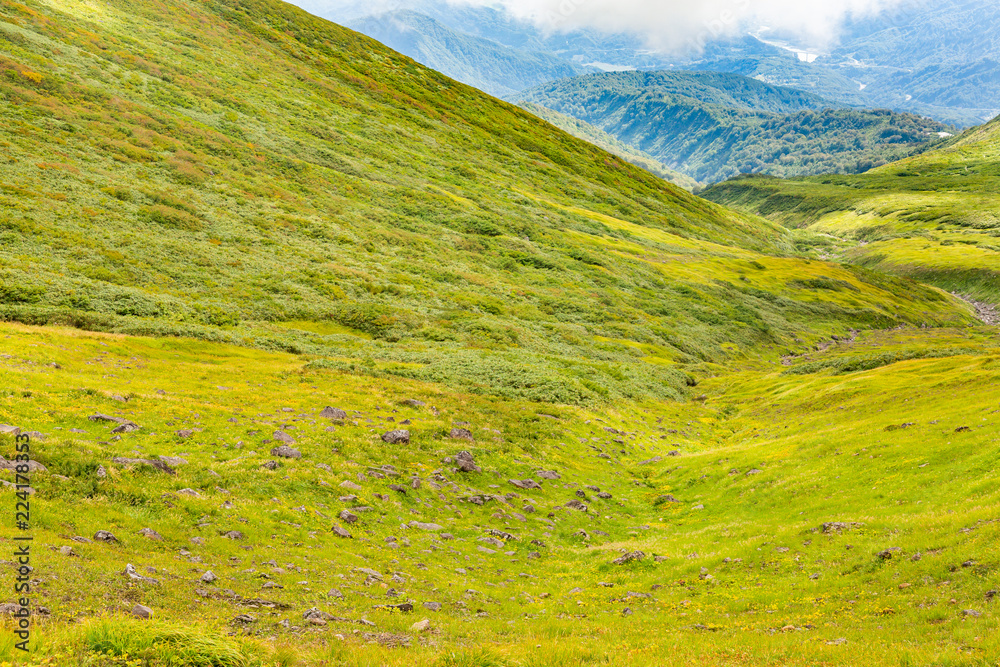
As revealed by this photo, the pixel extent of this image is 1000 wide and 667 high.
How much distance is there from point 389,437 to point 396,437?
375 millimetres

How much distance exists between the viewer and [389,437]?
28797mm

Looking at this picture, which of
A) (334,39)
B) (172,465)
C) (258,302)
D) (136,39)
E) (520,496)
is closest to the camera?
(172,465)

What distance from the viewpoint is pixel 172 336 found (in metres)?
42.2

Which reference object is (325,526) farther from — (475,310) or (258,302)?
(475,310)

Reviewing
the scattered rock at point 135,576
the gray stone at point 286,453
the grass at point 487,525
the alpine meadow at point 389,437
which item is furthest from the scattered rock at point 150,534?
the gray stone at point 286,453

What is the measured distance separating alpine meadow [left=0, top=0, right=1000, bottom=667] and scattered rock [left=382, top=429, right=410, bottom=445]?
71cm

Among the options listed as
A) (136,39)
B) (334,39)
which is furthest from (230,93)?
(334,39)

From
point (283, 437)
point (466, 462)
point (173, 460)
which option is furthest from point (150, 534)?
point (466, 462)

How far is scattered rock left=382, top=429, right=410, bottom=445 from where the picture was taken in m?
28.7

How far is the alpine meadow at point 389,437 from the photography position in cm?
1259

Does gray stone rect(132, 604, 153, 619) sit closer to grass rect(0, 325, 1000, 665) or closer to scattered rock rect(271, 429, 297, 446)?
grass rect(0, 325, 1000, 665)

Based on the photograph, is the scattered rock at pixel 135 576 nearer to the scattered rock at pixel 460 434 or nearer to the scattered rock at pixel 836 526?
the scattered rock at pixel 460 434

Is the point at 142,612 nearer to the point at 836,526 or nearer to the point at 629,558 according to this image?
the point at 629,558

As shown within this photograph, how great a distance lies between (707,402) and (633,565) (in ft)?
138
